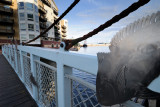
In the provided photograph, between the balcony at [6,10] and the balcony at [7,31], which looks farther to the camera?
the balcony at [6,10]

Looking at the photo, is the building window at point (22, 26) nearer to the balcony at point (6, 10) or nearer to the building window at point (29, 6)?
the balcony at point (6, 10)

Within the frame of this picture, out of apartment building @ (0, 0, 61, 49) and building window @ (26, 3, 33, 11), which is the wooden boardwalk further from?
building window @ (26, 3, 33, 11)

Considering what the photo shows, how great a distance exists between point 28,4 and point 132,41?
25.5 meters

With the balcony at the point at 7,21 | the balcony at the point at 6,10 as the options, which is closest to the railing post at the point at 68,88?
the balcony at the point at 7,21

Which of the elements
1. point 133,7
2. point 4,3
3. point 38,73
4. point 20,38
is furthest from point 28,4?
point 133,7

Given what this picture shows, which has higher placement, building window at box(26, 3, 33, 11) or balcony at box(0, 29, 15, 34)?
building window at box(26, 3, 33, 11)

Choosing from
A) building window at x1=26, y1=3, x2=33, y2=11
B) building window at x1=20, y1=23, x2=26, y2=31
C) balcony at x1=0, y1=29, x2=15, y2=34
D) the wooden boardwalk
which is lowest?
the wooden boardwalk

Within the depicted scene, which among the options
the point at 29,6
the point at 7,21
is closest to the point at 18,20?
the point at 7,21

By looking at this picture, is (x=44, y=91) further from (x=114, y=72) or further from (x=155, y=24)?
(x=155, y=24)

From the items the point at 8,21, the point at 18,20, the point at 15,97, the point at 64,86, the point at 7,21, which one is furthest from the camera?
the point at 18,20

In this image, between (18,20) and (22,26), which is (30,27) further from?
(18,20)

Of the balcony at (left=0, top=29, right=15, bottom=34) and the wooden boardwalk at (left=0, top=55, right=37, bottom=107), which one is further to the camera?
the balcony at (left=0, top=29, right=15, bottom=34)

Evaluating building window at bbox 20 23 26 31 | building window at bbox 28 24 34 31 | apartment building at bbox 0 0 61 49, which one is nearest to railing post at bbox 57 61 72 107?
apartment building at bbox 0 0 61 49

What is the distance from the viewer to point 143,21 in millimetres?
334
